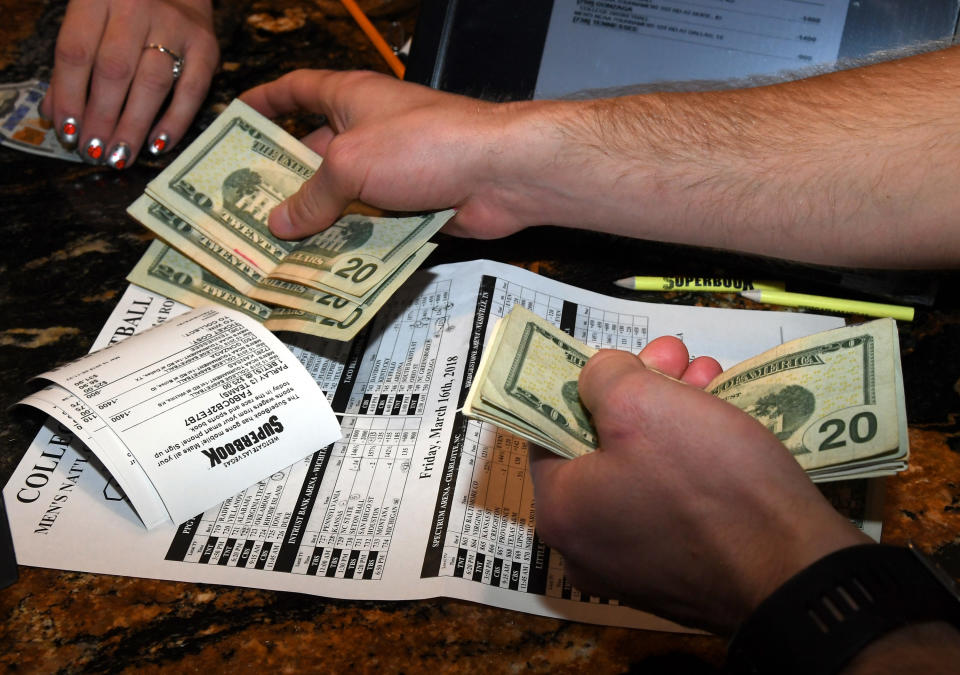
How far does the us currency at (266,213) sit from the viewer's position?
97 centimetres

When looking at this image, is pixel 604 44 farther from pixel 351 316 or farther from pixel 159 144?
pixel 159 144

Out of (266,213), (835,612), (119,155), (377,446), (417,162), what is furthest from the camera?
(119,155)

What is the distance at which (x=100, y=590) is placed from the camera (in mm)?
755

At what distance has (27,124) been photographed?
1.25 m

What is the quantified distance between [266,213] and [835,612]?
85 cm

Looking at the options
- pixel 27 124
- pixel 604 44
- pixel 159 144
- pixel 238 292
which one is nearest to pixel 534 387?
A: pixel 238 292

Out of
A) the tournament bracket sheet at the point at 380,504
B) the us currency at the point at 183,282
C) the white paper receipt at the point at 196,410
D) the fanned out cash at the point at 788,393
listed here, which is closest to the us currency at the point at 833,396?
the fanned out cash at the point at 788,393

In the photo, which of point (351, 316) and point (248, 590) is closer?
point (248, 590)

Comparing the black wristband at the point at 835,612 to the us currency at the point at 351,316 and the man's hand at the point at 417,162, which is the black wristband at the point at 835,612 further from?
the man's hand at the point at 417,162

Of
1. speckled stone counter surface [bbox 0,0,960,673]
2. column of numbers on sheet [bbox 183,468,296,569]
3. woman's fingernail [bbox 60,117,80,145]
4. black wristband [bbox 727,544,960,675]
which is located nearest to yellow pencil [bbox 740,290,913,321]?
speckled stone counter surface [bbox 0,0,960,673]

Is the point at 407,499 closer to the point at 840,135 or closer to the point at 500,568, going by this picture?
the point at 500,568

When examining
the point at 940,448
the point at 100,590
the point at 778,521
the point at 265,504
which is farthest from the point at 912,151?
the point at 100,590

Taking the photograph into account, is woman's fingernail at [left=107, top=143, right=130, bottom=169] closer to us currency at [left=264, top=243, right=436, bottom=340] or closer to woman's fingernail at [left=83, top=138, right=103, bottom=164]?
woman's fingernail at [left=83, top=138, right=103, bottom=164]

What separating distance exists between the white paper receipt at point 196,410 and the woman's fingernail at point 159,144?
0.46 m
